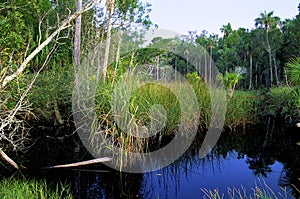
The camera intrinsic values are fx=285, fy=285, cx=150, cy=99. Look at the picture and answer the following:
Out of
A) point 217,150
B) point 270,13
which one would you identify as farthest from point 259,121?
point 270,13

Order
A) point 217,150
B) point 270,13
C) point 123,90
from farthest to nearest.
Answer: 1. point 270,13
2. point 217,150
3. point 123,90

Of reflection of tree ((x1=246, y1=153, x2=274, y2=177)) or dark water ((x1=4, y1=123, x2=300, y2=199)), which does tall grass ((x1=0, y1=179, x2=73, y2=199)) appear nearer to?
dark water ((x1=4, y1=123, x2=300, y2=199))

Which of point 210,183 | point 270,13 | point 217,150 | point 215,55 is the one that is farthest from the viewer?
point 215,55

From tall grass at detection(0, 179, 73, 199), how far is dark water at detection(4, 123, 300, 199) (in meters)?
0.17

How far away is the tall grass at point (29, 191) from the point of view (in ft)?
9.04

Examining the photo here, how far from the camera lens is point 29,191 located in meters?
2.87

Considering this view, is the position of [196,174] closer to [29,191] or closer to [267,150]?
[267,150]

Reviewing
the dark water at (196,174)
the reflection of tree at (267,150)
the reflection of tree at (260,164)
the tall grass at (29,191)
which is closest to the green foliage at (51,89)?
the dark water at (196,174)

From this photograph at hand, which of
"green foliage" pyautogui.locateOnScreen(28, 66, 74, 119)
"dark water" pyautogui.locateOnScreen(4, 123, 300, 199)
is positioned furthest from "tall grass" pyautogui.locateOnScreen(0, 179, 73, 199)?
"green foliage" pyautogui.locateOnScreen(28, 66, 74, 119)

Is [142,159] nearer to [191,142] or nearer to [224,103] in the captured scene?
[191,142]

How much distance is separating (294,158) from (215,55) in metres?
23.5

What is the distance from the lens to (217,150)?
5156mm

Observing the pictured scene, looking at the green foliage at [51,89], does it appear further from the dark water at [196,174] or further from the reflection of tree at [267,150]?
the reflection of tree at [267,150]

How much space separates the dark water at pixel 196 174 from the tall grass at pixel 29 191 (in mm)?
173
